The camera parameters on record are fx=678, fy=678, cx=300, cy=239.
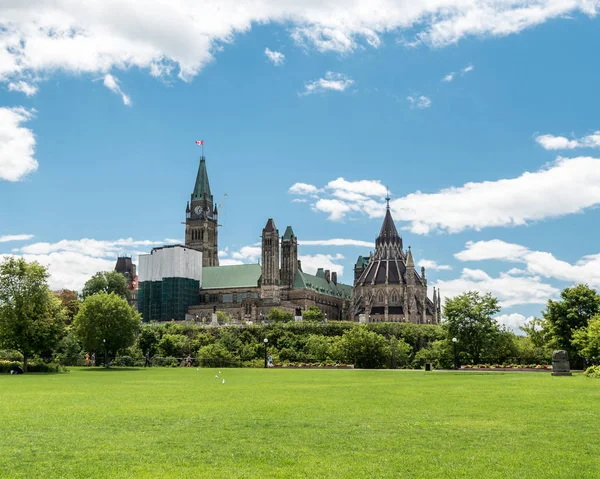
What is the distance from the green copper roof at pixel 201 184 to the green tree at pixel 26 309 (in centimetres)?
10870

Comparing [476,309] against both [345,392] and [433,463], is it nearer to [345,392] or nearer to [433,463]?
[345,392]

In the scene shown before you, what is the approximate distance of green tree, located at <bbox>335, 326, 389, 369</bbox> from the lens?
5484cm

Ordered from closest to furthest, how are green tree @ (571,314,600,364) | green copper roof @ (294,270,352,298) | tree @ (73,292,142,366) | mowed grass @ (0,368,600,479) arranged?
mowed grass @ (0,368,600,479)
green tree @ (571,314,600,364)
tree @ (73,292,142,366)
green copper roof @ (294,270,352,298)

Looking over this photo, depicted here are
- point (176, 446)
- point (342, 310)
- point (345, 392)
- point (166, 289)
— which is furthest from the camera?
point (342, 310)

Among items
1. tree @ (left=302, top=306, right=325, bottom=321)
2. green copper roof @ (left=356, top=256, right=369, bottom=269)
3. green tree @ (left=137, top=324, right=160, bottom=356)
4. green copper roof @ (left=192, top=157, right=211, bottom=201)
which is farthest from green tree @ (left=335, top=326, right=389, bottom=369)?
green copper roof @ (left=192, top=157, right=211, bottom=201)

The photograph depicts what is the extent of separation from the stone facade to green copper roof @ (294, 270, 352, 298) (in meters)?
10.8

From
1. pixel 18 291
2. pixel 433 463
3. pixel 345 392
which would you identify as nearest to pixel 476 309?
pixel 345 392

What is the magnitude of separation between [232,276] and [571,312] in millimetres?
95239

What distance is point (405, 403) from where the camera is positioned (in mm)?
19625

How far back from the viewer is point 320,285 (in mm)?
137750

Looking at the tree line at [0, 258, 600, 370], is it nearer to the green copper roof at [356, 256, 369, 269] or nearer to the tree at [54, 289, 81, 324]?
the tree at [54, 289, 81, 324]

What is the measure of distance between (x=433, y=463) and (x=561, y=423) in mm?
5390

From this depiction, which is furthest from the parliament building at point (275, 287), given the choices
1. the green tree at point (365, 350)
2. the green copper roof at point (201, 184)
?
the green tree at point (365, 350)

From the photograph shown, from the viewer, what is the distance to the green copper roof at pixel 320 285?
425 feet
